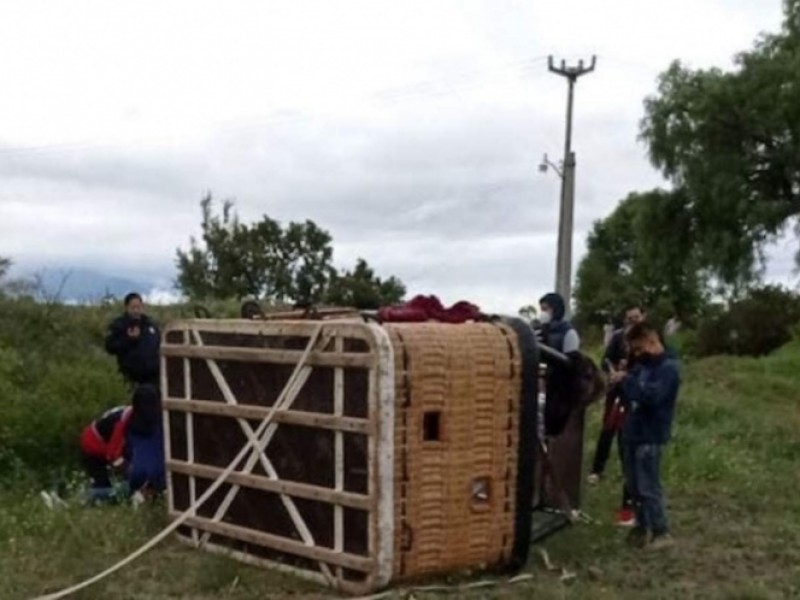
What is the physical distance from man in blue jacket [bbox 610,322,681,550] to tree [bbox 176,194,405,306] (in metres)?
33.6

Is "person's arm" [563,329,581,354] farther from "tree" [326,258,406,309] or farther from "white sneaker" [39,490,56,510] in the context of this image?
"tree" [326,258,406,309]

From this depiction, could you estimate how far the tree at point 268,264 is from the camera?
45875mm

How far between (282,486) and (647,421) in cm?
236

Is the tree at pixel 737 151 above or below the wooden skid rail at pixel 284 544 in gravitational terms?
above

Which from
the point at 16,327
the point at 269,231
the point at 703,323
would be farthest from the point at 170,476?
the point at 269,231

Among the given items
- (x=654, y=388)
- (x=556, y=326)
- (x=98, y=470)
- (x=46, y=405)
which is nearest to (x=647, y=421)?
(x=654, y=388)

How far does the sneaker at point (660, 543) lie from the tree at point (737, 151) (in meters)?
29.1

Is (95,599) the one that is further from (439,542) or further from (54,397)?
(54,397)

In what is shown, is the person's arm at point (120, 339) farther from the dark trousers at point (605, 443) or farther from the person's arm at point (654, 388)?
the person's arm at point (654, 388)

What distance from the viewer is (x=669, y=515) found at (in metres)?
11.0

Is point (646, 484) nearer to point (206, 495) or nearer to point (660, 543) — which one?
point (660, 543)

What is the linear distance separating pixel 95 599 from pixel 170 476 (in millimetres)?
1842

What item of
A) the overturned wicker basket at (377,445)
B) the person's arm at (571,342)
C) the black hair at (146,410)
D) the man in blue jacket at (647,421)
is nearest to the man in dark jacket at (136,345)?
the black hair at (146,410)

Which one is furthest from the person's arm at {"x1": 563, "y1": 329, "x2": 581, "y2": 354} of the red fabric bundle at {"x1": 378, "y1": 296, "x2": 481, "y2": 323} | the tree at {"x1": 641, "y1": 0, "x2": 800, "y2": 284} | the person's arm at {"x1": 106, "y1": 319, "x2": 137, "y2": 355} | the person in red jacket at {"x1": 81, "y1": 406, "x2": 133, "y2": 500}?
the tree at {"x1": 641, "y1": 0, "x2": 800, "y2": 284}
